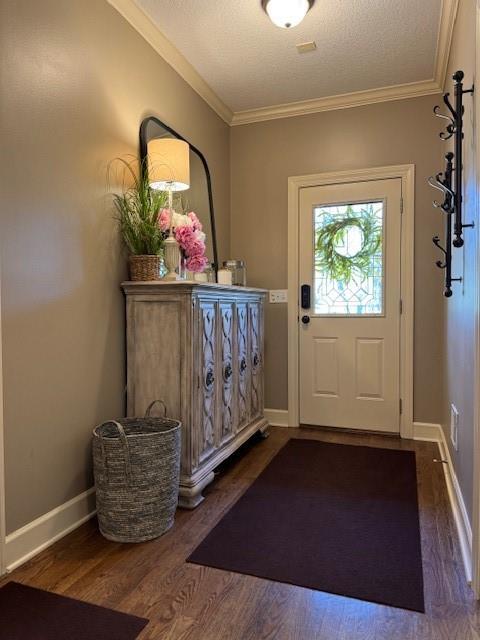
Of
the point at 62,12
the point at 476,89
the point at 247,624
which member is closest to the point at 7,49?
the point at 62,12

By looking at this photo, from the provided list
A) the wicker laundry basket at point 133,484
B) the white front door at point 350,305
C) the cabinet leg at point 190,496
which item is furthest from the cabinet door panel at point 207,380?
the white front door at point 350,305

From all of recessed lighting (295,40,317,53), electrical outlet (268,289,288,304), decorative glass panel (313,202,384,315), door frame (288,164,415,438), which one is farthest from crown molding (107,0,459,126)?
electrical outlet (268,289,288,304)

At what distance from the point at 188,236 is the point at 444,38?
1.92 meters

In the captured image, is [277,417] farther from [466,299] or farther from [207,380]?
[466,299]

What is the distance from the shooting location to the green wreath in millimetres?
3320

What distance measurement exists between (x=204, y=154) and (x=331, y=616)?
291 cm

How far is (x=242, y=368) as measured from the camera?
2.87 meters

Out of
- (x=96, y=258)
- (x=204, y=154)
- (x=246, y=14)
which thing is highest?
(x=246, y=14)

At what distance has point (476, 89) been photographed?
1.61 m

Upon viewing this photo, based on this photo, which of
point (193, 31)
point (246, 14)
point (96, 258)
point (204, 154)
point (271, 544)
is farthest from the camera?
point (204, 154)

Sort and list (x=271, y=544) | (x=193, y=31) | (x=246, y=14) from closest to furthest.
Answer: (x=271, y=544) → (x=246, y=14) → (x=193, y=31)

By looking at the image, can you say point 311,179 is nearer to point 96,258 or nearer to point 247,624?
point 96,258

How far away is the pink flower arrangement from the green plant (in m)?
0.05

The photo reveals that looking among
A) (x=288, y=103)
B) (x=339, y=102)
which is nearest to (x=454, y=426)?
(x=339, y=102)
